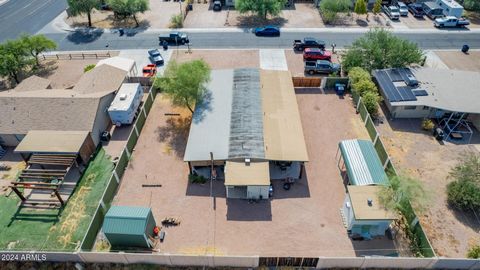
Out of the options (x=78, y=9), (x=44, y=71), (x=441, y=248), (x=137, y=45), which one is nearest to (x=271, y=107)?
(x=441, y=248)

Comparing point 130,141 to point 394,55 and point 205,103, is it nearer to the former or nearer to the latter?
point 205,103

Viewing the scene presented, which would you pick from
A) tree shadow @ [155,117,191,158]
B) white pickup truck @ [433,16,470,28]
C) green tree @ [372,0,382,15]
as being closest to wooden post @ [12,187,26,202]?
tree shadow @ [155,117,191,158]

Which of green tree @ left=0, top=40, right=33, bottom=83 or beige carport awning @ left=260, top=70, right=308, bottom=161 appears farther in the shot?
green tree @ left=0, top=40, right=33, bottom=83

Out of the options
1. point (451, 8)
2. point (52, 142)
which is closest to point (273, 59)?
point (52, 142)

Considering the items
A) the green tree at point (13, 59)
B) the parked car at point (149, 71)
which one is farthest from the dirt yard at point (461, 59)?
the green tree at point (13, 59)

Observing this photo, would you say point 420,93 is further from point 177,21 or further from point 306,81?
Answer: point 177,21

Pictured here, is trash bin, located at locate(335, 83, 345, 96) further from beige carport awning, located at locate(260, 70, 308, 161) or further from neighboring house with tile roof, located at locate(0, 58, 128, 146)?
neighboring house with tile roof, located at locate(0, 58, 128, 146)
